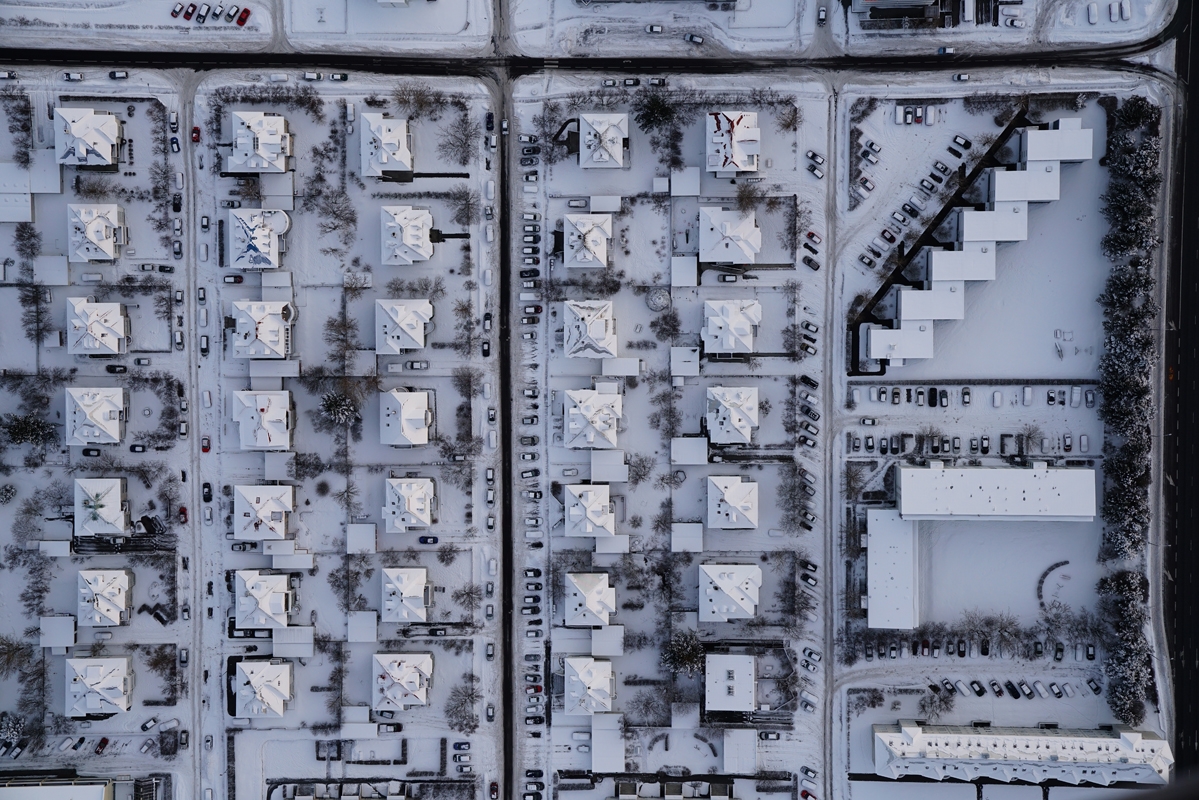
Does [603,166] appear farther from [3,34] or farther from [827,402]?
[3,34]

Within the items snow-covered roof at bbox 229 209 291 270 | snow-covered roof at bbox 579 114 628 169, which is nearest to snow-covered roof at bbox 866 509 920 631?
snow-covered roof at bbox 579 114 628 169

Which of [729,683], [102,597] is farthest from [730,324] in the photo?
[102,597]

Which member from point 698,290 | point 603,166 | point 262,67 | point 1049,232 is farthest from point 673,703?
point 262,67

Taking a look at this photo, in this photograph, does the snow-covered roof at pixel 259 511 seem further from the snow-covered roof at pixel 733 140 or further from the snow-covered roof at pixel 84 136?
the snow-covered roof at pixel 733 140

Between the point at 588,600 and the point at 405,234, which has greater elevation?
the point at 405,234

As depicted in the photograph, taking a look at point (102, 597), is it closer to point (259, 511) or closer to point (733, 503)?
point (259, 511)

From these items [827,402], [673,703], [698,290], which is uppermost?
[698,290]

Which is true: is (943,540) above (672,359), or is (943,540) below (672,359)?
below
